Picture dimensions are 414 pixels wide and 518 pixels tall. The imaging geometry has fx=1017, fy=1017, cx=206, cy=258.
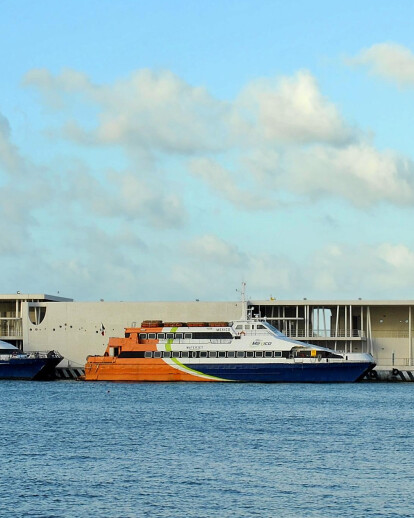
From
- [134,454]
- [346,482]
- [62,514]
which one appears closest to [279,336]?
[134,454]

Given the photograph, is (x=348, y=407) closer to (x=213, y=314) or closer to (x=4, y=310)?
(x=213, y=314)

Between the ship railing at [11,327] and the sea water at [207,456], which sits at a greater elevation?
the ship railing at [11,327]

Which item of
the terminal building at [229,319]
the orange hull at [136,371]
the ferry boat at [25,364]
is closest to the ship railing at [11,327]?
the terminal building at [229,319]

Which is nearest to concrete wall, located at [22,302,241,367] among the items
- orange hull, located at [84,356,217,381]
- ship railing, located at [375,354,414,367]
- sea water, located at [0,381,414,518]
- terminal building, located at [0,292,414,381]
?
terminal building, located at [0,292,414,381]

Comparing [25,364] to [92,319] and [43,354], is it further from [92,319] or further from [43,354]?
[92,319]

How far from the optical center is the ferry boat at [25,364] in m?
87.3

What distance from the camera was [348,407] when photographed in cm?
6006

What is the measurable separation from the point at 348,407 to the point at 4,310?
159ft

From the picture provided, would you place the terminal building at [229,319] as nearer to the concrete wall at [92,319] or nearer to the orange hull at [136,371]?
the concrete wall at [92,319]

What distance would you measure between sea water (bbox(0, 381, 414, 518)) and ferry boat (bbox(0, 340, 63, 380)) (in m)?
19.4

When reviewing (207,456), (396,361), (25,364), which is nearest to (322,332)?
(396,361)

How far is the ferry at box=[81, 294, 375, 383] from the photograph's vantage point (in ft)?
261

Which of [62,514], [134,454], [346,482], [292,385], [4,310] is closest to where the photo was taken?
[62,514]

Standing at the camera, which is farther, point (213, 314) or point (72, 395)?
point (213, 314)
